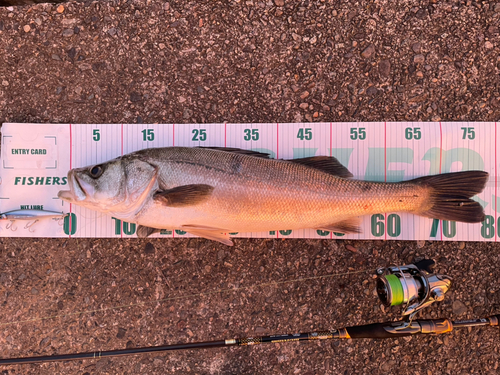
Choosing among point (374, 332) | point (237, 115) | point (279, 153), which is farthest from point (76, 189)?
point (374, 332)

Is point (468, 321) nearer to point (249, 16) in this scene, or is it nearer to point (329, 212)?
point (329, 212)

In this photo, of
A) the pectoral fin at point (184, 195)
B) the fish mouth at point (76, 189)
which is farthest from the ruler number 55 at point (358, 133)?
the fish mouth at point (76, 189)

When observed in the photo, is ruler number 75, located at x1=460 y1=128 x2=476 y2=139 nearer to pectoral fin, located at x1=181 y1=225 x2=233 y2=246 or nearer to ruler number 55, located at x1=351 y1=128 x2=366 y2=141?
ruler number 55, located at x1=351 y1=128 x2=366 y2=141

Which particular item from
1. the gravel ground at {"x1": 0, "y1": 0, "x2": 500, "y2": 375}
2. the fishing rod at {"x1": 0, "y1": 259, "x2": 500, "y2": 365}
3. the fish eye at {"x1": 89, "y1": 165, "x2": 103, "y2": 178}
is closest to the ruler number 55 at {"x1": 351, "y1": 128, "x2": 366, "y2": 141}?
the gravel ground at {"x1": 0, "y1": 0, "x2": 500, "y2": 375}

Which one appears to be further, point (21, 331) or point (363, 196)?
point (21, 331)

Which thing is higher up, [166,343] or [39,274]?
[39,274]

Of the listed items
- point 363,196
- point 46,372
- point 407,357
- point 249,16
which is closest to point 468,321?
point 407,357
